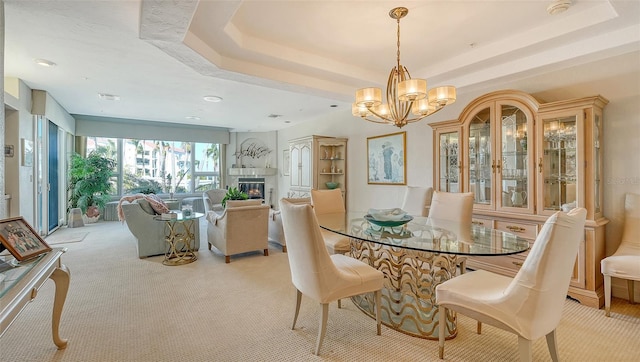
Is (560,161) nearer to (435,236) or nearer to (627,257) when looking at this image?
(627,257)

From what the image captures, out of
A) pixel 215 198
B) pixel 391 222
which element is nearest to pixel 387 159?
pixel 391 222

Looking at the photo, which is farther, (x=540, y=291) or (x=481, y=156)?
(x=481, y=156)

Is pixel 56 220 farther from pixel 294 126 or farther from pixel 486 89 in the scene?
pixel 486 89

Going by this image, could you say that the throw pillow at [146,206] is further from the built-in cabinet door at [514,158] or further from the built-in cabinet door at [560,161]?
the built-in cabinet door at [560,161]

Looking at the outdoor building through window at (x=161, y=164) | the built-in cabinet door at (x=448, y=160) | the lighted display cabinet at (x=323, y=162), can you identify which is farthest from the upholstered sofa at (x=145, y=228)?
the outdoor building through window at (x=161, y=164)

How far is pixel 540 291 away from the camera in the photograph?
141 centimetres

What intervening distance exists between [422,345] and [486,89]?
318cm

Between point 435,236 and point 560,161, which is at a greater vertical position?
point 560,161

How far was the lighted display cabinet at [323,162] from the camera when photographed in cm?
586

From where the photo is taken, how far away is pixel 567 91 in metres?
3.00

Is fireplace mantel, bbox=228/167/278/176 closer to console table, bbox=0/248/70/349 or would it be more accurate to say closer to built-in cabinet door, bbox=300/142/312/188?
built-in cabinet door, bbox=300/142/312/188

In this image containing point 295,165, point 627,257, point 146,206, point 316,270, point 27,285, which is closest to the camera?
point 27,285

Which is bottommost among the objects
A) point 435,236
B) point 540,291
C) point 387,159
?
point 540,291

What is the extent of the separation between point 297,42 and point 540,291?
2917mm
